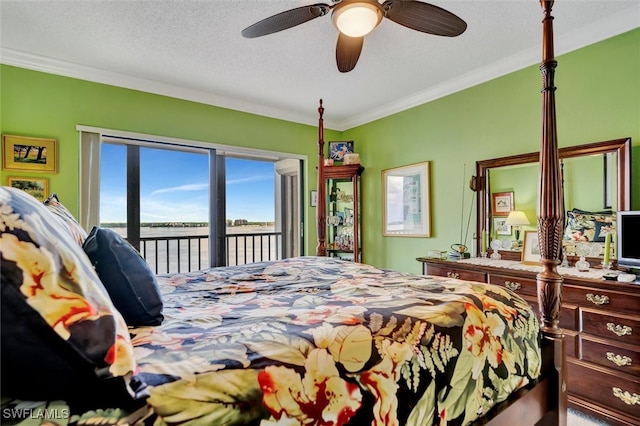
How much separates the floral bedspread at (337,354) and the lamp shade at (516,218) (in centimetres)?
161

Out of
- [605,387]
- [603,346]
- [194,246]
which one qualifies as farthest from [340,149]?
[605,387]

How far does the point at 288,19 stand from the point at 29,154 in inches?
98.5

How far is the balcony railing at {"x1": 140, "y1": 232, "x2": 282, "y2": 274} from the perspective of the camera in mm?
4758

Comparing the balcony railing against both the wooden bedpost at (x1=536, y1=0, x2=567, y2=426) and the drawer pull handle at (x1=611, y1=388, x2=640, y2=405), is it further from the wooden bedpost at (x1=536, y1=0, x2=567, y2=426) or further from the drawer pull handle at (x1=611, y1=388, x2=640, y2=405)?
the drawer pull handle at (x1=611, y1=388, x2=640, y2=405)

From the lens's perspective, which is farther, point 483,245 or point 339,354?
point 483,245

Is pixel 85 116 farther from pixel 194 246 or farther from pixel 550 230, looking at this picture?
pixel 550 230

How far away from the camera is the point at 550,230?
138 centimetres

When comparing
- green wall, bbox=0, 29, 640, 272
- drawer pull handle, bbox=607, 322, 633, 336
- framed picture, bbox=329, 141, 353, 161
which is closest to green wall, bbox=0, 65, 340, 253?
green wall, bbox=0, 29, 640, 272

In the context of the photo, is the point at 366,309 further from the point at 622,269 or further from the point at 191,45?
the point at 191,45

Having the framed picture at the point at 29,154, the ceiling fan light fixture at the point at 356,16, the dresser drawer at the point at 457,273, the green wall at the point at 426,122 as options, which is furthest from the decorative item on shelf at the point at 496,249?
the framed picture at the point at 29,154

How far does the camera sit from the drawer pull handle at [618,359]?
1803 millimetres

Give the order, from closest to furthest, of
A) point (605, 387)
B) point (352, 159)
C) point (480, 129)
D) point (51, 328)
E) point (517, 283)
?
point (51, 328)
point (605, 387)
point (517, 283)
point (480, 129)
point (352, 159)

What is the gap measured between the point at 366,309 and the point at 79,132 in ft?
10.3

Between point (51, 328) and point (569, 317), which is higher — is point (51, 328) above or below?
above
